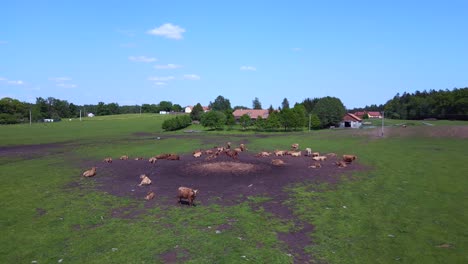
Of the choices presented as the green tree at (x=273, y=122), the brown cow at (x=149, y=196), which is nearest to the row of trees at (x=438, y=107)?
the green tree at (x=273, y=122)

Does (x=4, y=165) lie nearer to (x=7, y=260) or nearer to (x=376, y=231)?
(x=7, y=260)

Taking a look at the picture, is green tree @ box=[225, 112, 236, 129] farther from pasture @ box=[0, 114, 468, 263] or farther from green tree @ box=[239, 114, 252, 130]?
pasture @ box=[0, 114, 468, 263]

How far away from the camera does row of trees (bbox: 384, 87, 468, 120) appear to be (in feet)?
389

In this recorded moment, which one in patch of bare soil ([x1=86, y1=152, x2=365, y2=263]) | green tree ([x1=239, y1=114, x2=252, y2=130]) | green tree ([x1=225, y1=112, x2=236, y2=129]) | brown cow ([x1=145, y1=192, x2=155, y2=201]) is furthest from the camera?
green tree ([x1=225, y1=112, x2=236, y2=129])

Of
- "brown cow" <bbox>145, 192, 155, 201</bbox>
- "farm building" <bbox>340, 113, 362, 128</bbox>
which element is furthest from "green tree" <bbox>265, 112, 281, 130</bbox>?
"brown cow" <bbox>145, 192, 155, 201</bbox>

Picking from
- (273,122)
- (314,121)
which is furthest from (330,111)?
(273,122)

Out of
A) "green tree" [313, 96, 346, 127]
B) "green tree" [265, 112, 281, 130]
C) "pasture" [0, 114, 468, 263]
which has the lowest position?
"pasture" [0, 114, 468, 263]

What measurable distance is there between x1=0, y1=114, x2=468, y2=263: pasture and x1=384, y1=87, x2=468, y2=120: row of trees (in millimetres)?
101901

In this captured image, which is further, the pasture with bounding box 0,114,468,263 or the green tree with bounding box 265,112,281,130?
the green tree with bounding box 265,112,281,130

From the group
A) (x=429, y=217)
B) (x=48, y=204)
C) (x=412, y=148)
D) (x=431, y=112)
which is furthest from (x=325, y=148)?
(x=431, y=112)

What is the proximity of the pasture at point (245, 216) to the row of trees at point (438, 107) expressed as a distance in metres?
102

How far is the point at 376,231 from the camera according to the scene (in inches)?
605

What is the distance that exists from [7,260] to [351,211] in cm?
1463

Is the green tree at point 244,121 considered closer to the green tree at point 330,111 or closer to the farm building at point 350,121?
the green tree at point 330,111
